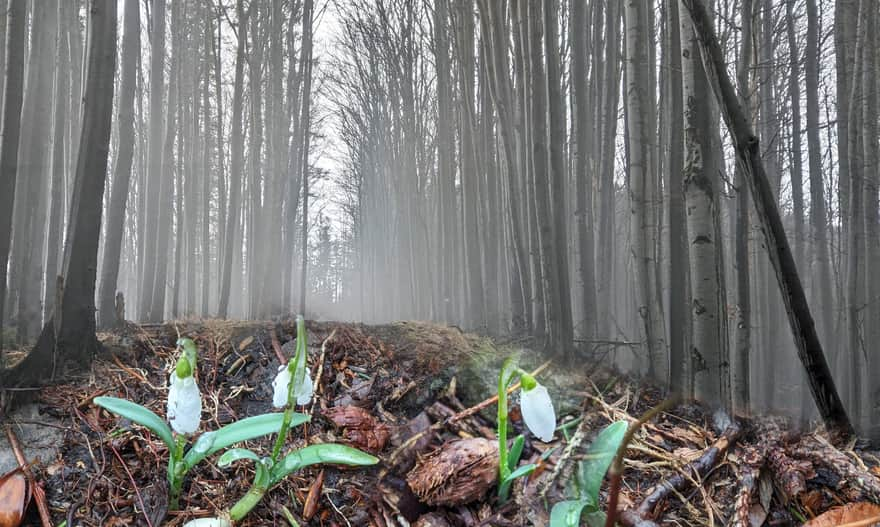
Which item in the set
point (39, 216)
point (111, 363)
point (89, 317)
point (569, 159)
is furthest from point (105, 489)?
point (569, 159)

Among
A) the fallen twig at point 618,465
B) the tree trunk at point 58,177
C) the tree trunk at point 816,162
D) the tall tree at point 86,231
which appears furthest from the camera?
the tree trunk at point 816,162

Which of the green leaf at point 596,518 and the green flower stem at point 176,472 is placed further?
the green flower stem at point 176,472

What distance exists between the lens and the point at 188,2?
10594mm

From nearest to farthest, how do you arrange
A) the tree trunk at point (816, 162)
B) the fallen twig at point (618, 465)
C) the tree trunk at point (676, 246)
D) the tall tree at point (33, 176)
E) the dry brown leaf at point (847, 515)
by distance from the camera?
the fallen twig at point (618, 465) → the dry brown leaf at point (847, 515) → the tree trunk at point (676, 246) → the tall tree at point (33, 176) → the tree trunk at point (816, 162)

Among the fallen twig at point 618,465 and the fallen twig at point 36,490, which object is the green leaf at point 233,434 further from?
the fallen twig at point 618,465

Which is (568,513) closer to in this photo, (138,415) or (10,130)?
(138,415)

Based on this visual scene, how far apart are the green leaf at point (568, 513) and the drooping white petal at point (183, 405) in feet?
3.33

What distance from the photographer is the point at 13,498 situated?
1464 millimetres

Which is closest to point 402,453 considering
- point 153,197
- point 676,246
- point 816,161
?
point 676,246

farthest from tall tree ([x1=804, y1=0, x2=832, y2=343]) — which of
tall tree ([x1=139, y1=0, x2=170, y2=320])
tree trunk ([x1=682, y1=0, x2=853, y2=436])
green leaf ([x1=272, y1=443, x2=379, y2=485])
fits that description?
tall tree ([x1=139, y1=0, x2=170, y2=320])

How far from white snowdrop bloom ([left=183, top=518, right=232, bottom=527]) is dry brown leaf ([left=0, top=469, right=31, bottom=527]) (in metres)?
0.49

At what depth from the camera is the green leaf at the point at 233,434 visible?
151 cm

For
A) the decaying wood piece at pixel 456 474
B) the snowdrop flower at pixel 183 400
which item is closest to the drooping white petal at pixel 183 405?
the snowdrop flower at pixel 183 400

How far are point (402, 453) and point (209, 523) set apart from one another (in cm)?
59
